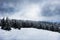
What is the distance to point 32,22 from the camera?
59.8 meters

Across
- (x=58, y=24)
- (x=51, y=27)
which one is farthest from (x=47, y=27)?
(x=58, y=24)

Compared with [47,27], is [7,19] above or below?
above

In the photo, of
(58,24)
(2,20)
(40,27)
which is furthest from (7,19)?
(58,24)

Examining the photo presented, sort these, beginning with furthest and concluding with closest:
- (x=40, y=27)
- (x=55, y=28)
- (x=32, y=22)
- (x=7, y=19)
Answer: (x=32, y=22), (x=40, y=27), (x=55, y=28), (x=7, y=19)

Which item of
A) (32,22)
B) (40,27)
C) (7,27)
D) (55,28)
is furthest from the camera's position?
(32,22)

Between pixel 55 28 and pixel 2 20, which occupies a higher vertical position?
pixel 2 20

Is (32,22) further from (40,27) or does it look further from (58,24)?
(58,24)

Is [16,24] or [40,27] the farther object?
[40,27]

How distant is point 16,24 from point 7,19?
198 inches

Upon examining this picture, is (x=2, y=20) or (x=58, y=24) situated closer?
(x=2, y=20)

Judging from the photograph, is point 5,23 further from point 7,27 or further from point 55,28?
point 55,28

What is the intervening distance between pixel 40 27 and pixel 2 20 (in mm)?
20256

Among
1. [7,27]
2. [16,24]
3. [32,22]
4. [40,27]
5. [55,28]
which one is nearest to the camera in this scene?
[7,27]

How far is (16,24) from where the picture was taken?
4188 centimetres
